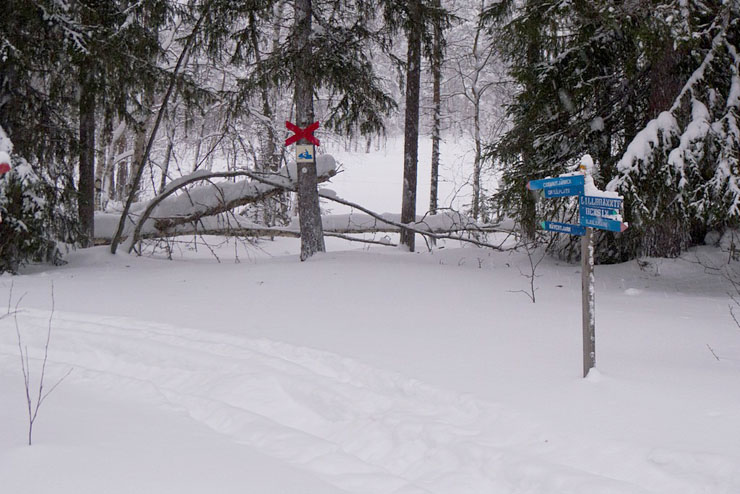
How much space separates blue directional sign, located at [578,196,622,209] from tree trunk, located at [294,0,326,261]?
6485mm

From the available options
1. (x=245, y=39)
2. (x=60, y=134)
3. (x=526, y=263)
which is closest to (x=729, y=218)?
(x=526, y=263)

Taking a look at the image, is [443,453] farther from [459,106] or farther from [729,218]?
[459,106]

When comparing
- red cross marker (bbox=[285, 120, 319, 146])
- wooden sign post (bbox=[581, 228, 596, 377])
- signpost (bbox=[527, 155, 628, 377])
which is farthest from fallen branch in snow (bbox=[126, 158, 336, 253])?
wooden sign post (bbox=[581, 228, 596, 377])

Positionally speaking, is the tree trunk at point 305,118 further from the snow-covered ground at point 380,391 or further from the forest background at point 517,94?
the snow-covered ground at point 380,391

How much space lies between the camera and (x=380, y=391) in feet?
15.7

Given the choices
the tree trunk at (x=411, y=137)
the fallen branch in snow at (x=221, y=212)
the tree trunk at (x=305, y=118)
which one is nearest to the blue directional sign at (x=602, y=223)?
the tree trunk at (x=305, y=118)

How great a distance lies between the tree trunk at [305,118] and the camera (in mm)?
10031

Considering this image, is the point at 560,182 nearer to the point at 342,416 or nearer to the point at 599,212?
the point at 599,212

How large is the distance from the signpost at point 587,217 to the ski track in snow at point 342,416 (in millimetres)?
1013

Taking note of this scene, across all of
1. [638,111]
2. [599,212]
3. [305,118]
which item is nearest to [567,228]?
[599,212]

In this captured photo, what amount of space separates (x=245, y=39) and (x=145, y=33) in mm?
1949

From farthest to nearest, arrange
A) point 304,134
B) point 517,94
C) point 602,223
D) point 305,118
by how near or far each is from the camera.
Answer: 1. point 517,94
2. point 305,118
3. point 304,134
4. point 602,223

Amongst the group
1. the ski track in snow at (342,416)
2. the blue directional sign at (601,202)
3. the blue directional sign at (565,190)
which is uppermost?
the blue directional sign at (565,190)

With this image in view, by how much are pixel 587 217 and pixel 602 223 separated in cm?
15
